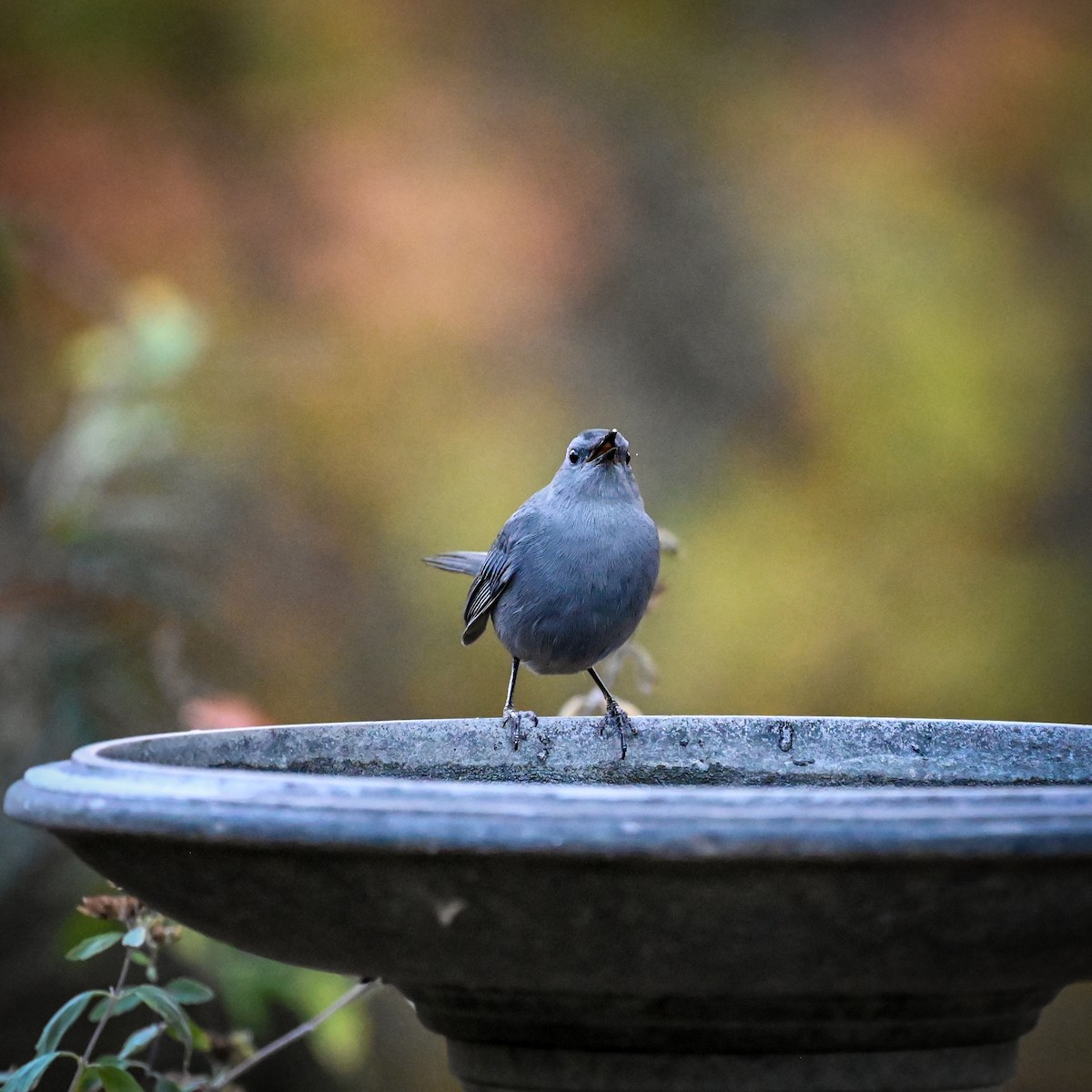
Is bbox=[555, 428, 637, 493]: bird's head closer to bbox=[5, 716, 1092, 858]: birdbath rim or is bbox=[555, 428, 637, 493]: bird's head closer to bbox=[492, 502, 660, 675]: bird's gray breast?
bbox=[492, 502, 660, 675]: bird's gray breast

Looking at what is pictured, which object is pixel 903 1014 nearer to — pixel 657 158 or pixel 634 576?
pixel 634 576

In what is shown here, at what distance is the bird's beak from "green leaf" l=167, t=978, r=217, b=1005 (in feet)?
3.26

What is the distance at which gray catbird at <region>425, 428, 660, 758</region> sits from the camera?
7.68 ft

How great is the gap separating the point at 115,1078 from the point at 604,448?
1169 mm

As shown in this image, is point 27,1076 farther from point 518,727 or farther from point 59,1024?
point 518,727

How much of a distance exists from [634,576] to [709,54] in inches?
152

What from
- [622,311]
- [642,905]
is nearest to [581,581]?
[642,905]

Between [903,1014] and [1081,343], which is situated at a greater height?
[1081,343]

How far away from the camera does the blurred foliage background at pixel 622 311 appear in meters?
5.17

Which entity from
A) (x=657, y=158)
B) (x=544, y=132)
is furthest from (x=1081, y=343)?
(x=544, y=132)

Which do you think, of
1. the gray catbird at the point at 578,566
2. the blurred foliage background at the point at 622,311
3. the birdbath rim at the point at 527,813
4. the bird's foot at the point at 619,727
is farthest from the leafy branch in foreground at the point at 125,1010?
the blurred foliage background at the point at 622,311

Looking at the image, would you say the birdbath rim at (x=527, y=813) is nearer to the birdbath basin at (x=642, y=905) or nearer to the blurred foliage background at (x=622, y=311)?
the birdbath basin at (x=642, y=905)

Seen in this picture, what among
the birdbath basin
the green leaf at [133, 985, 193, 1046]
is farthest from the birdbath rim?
the green leaf at [133, 985, 193, 1046]

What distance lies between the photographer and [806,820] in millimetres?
1127
